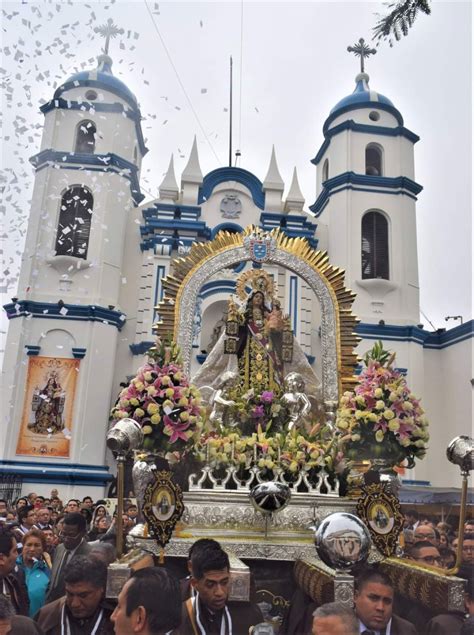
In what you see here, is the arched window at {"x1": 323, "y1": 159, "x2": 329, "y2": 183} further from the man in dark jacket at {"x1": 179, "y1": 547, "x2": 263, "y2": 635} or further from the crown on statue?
the man in dark jacket at {"x1": 179, "y1": 547, "x2": 263, "y2": 635}

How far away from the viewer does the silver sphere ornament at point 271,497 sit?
461 centimetres

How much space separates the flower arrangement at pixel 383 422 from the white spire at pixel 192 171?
33.9 ft

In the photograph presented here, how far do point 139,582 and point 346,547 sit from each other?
1.46 metres

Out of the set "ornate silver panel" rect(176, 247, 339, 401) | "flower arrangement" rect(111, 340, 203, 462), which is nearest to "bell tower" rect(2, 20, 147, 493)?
"ornate silver panel" rect(176, 247, 339, 401)

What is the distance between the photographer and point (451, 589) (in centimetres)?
335

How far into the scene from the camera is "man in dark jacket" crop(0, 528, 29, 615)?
11.3 ft

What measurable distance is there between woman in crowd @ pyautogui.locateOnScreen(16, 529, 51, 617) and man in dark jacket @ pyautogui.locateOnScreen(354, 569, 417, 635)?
2.61 meters

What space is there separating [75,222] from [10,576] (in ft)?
38.1

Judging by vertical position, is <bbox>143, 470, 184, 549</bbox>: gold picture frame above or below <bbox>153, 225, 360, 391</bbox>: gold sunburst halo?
below

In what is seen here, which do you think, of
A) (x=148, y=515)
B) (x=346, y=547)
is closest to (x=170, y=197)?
(x=148, y=515)

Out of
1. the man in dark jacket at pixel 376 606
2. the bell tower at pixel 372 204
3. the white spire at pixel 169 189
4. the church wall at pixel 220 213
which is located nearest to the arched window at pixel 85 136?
the white spire at pixel 169 189

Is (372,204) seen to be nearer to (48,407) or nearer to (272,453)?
(48,407)

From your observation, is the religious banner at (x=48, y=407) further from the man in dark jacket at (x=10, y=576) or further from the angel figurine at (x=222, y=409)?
the man in dark jacket at (x=10, y=576)

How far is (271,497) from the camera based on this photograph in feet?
15.1
